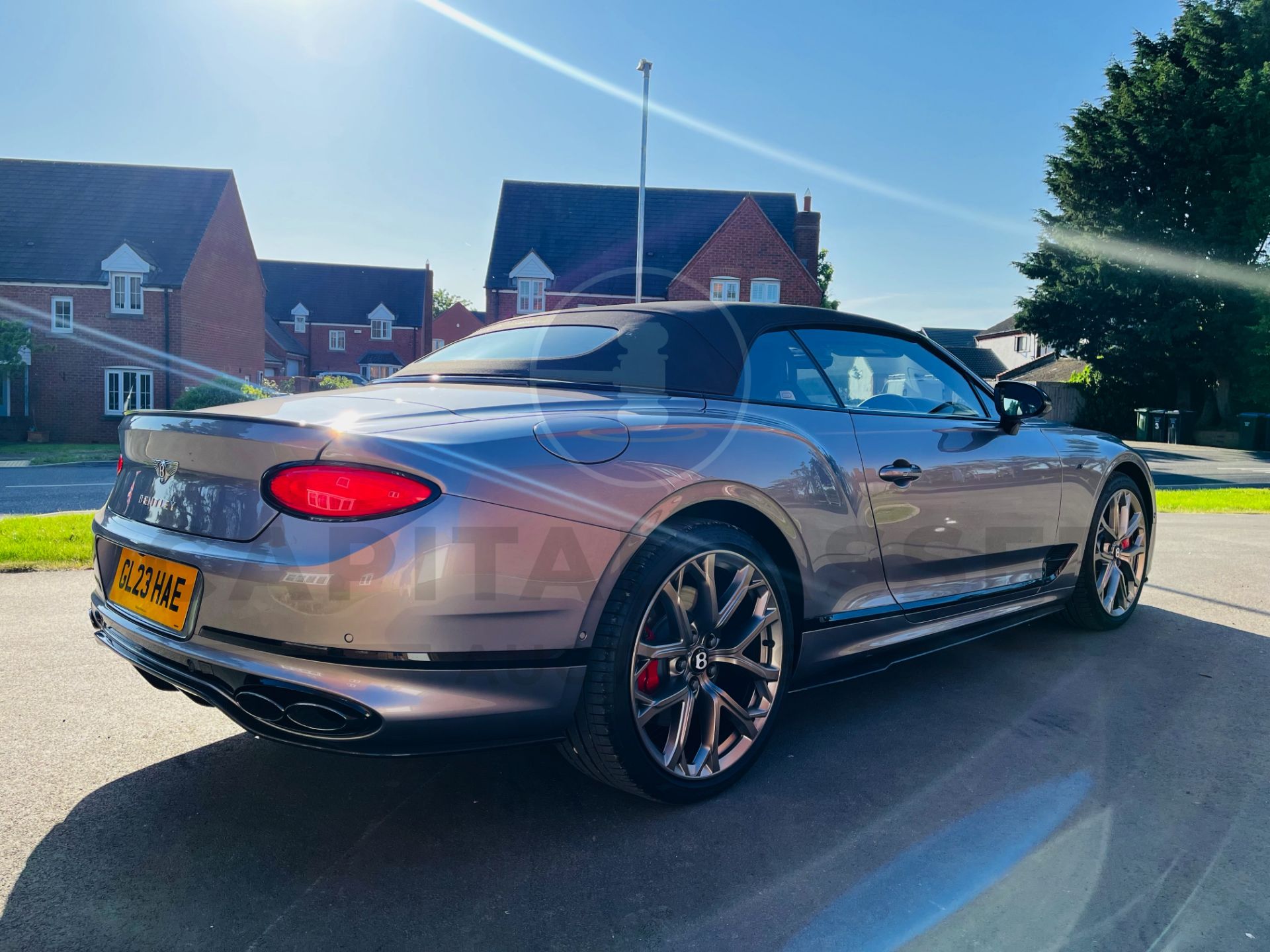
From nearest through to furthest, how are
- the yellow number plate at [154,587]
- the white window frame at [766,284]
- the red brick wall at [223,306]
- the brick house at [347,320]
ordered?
the yellow number plate at [154,587] → the red brick wall at [223,306] → the white window frame at [766,284] → the brick house at [347,320]

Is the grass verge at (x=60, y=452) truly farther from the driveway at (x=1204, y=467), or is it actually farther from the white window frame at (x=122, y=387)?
the driveway at (x=1204, y=467)

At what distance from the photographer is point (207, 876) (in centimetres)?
214

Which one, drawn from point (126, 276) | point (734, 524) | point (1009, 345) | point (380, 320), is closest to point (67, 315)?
point (126, 276)

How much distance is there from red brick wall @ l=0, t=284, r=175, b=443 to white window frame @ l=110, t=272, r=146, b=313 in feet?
0.44

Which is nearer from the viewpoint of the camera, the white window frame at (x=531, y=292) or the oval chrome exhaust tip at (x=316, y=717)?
the oval chrome exhaust tip at (x=316, y=717)

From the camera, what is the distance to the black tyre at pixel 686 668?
2.31m

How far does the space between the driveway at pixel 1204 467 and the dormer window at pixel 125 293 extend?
93.2ft

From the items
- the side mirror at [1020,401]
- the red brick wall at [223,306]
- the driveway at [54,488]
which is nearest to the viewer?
the side mirror at [1020,401]

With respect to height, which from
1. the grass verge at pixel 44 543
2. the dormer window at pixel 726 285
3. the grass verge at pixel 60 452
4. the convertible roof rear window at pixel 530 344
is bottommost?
the grass verge at pixel 60 452

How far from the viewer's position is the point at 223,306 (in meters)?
32.0

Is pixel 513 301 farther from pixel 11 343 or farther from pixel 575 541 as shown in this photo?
pixel 575 541

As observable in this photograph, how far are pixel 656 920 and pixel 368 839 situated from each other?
81cm

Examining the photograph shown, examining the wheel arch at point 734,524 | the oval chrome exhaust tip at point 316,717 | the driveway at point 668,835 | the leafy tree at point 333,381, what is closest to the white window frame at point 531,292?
the leafy tree at point 333,381

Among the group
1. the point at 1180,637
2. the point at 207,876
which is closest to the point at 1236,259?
the point at 1180,637
